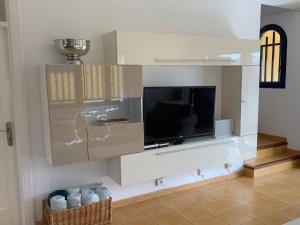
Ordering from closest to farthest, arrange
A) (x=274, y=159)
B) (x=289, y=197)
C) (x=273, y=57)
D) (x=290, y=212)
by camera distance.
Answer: (x=290, y=212) → (x=289, y=197) → (x=274, y=159) → (x=273, y=57)

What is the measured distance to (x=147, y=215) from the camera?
114 inches

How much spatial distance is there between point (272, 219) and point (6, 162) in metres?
2.57

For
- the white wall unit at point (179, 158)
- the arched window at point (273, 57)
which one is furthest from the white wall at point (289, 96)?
the white wall unit at point (179, 158)

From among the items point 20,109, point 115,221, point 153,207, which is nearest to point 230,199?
point 153,207

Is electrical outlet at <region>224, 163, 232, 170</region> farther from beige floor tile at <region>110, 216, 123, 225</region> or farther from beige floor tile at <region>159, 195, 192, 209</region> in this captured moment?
beige floor tile at <region>110, 216, 123, 225</region>

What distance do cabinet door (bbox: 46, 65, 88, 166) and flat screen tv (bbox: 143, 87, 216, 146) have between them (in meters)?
0.76

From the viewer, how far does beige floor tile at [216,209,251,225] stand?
2.74m

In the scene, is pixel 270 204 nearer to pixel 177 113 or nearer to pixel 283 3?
pixel 177 113

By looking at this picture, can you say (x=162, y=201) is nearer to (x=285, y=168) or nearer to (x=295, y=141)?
(x=285, y=168)

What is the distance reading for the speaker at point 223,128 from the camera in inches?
136

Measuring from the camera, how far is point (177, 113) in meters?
3.16

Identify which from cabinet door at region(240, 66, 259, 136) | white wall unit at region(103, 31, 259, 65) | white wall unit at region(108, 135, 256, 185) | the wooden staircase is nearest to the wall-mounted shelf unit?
white wall unit at region(103, 31, 259, 65)

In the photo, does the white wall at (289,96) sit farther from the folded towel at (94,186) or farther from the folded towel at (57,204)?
the folded towel at (57,204)

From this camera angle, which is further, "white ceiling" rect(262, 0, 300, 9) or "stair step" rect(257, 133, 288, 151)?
"stair step" rect(257, 133, 288, 151)
